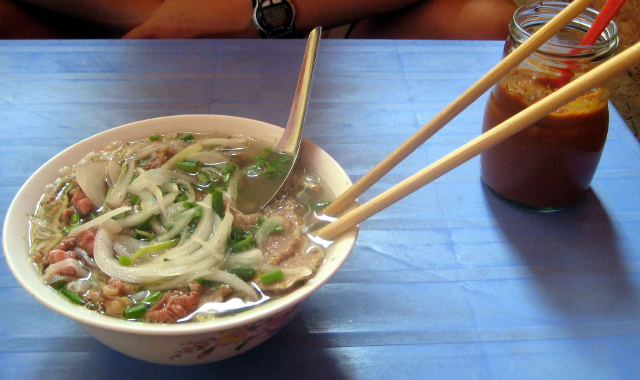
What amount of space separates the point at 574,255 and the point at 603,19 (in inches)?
20.1

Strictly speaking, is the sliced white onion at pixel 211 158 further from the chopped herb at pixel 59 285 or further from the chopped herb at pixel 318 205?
the chopped herb at pixel 59 285

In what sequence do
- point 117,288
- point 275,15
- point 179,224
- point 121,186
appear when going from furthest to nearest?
point 275,15 → point 121,186 → point 179,224 → point 117,288

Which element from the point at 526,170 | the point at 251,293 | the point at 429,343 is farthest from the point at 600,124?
the point at 251,293

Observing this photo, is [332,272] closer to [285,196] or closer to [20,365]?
[285,196]

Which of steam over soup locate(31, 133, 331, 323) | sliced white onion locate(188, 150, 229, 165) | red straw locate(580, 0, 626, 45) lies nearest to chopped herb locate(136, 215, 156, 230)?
steam over soup locate(31, 133, 331, 323)

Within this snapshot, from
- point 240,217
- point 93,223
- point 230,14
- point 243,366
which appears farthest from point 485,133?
point 230,14

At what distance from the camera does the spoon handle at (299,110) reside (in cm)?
110

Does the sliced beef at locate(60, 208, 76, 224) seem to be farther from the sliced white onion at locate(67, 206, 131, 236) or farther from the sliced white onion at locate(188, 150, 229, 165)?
the sliced white onion at locate(188, 150, 229, 165)

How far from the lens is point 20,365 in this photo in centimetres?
91

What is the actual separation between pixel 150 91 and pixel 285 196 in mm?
826

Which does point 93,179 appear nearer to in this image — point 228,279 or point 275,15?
point 228,279

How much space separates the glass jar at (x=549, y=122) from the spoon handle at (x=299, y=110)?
0.44 metres

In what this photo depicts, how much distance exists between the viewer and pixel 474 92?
901 millimetres

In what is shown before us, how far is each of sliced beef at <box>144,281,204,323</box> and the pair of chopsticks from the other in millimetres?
246
